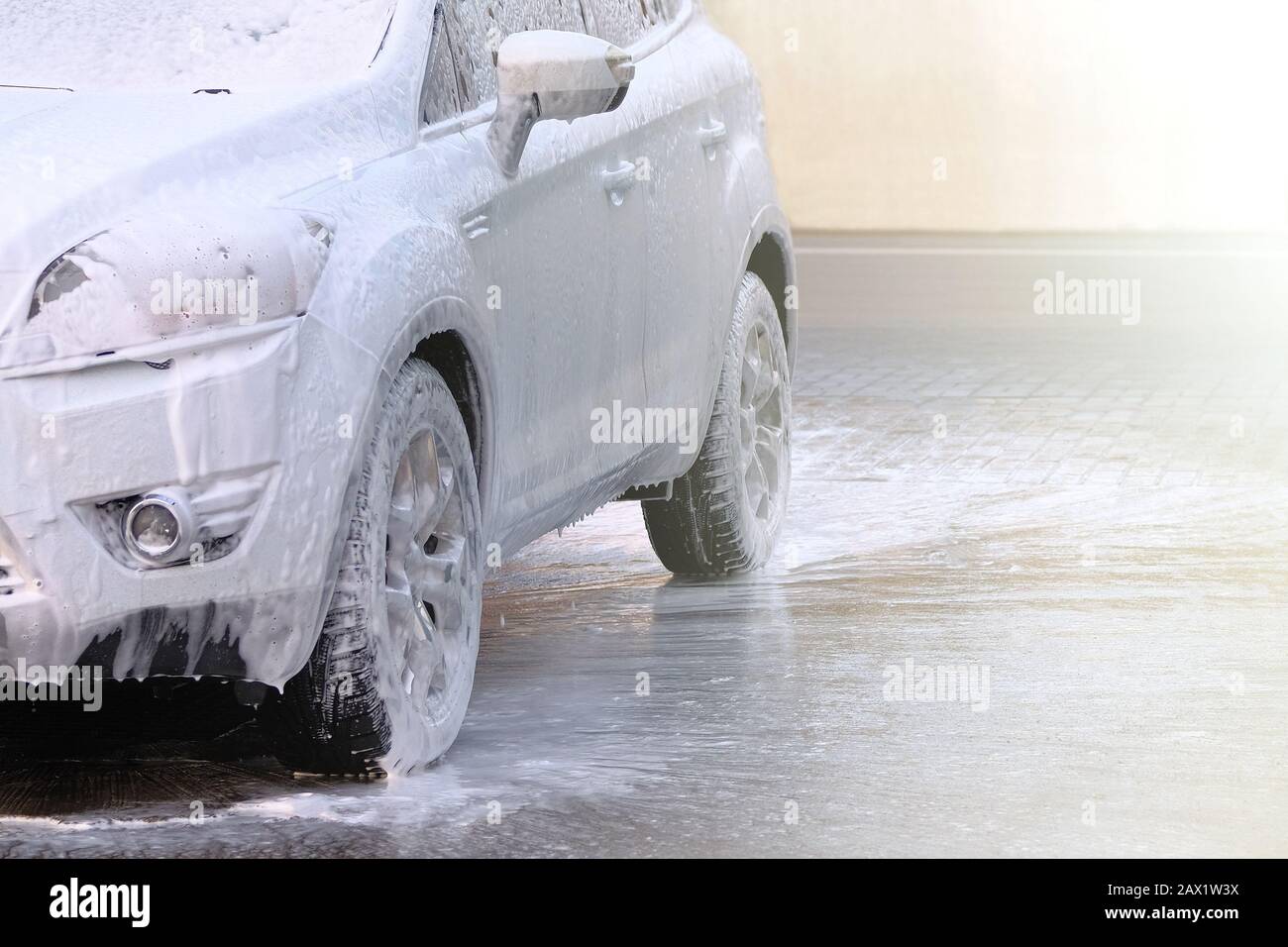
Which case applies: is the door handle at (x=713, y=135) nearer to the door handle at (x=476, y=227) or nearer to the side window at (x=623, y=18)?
the side window at (x=623, y=18)

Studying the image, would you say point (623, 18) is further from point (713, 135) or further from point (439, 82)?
point (439, 82)

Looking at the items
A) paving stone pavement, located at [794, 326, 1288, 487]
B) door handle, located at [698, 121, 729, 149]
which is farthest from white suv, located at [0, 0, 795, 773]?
paving stone pavement, located at [794, 326, 1288, 487]

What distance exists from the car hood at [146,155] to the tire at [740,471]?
237cm

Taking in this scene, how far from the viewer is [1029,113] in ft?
72.0

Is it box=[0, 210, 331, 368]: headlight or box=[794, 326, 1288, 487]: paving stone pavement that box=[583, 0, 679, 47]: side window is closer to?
box=[0, 210, 331, 368]: headlight

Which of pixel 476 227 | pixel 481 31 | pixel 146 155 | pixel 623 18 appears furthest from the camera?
pixel 623 18

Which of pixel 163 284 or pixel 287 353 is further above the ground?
pixel 163 284

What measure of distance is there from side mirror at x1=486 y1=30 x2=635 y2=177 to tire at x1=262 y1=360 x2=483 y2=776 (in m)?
0.66

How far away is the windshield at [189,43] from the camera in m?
5.04

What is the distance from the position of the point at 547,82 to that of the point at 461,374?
0.65 metres

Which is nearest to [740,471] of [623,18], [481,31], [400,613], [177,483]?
[623,18]

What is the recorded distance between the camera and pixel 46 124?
4.54 m

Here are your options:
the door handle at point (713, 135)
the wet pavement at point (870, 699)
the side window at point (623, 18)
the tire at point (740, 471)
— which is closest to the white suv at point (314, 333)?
the side window at point (623, 18)
